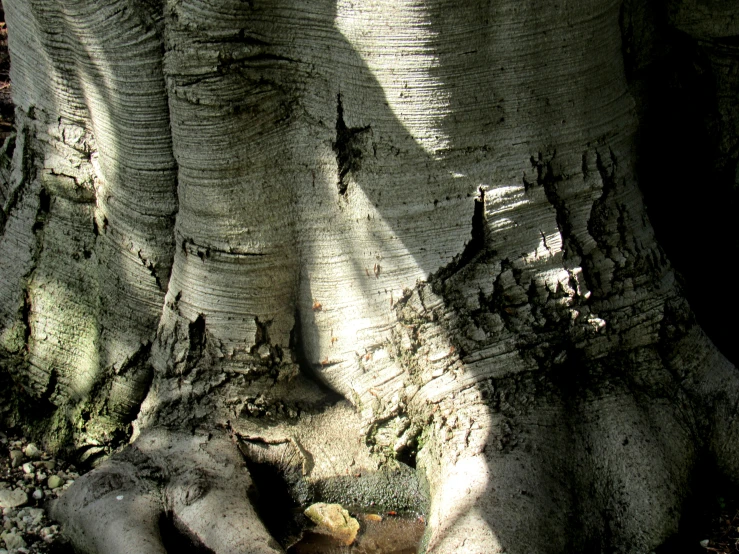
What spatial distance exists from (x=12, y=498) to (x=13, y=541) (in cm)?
30

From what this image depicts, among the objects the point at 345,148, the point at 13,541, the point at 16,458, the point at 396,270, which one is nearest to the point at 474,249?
the point at 396,270

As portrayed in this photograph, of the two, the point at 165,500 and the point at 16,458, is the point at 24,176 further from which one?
the point at 165,500

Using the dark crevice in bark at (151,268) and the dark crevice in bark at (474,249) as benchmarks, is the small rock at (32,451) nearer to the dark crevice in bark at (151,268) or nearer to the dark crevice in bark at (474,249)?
the dark crevice in bark at (151,268)

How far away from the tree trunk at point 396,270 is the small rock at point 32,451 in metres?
0.64

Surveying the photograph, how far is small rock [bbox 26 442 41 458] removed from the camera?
11.8ft

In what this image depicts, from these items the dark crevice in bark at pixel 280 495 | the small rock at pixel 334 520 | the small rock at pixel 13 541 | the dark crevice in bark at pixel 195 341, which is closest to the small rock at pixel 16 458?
the small rock at pixel 13 541

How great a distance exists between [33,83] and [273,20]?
1346 mm

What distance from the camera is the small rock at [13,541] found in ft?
9.73

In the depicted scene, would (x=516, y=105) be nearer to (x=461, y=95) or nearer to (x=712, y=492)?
(x=461, y=95)

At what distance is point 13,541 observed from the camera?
2986mm

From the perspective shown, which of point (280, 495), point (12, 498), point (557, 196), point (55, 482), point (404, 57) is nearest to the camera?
point (404, 57)

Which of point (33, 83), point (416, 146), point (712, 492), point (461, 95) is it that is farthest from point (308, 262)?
point (712, 492)

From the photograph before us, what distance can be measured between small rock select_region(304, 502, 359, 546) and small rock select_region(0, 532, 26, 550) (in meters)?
1.06

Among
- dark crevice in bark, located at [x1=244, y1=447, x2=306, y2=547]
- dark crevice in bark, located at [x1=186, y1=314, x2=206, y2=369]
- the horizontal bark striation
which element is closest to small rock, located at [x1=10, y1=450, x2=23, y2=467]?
the horizontal bark striation
